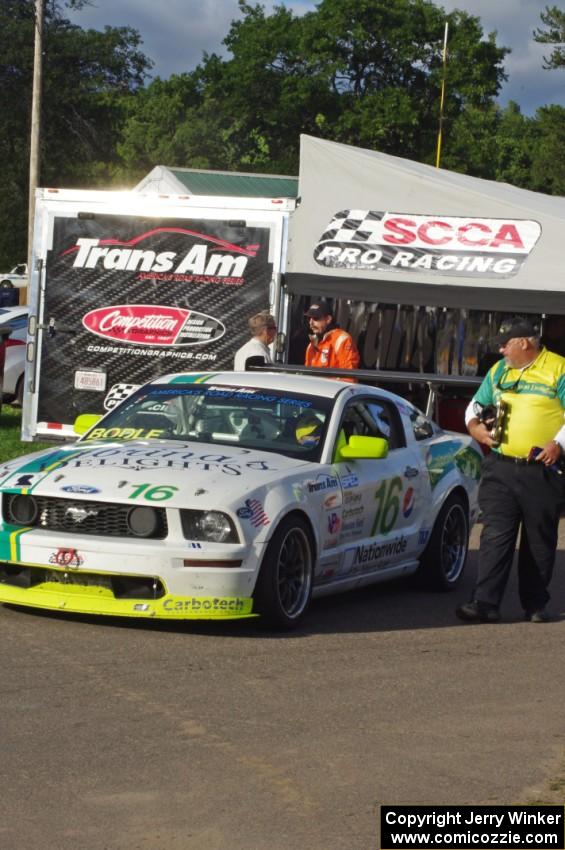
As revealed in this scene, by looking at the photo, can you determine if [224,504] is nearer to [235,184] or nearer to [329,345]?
[329,345]

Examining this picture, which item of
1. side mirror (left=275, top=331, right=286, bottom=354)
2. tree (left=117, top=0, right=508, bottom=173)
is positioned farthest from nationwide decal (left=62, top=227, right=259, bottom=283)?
tree (left=117, top=0, right=508, bottom=173)

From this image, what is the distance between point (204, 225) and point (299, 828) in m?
10.3

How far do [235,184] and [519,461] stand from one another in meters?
15.3

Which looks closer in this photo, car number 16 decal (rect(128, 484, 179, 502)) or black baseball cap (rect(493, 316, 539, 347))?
car number 16 decal (rect(128, 484, 179, 502))

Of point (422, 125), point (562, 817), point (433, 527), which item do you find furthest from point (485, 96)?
point (562, 817)

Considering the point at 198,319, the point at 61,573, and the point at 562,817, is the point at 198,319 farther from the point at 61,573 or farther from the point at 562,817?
the point at 562,817

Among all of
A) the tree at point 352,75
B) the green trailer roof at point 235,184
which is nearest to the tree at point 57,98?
the tree at point 352,75

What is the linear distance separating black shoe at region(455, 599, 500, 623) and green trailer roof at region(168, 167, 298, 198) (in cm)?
1443

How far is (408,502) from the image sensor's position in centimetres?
982

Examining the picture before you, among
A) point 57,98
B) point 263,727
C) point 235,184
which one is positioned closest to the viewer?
point 263,727

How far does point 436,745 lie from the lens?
623 centimetres

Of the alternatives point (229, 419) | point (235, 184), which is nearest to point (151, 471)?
point (229, 419)

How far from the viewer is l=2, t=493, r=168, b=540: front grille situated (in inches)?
319

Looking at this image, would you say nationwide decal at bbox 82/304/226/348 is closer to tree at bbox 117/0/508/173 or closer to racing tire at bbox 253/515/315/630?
racing tire at bbox 253/515/315/630
